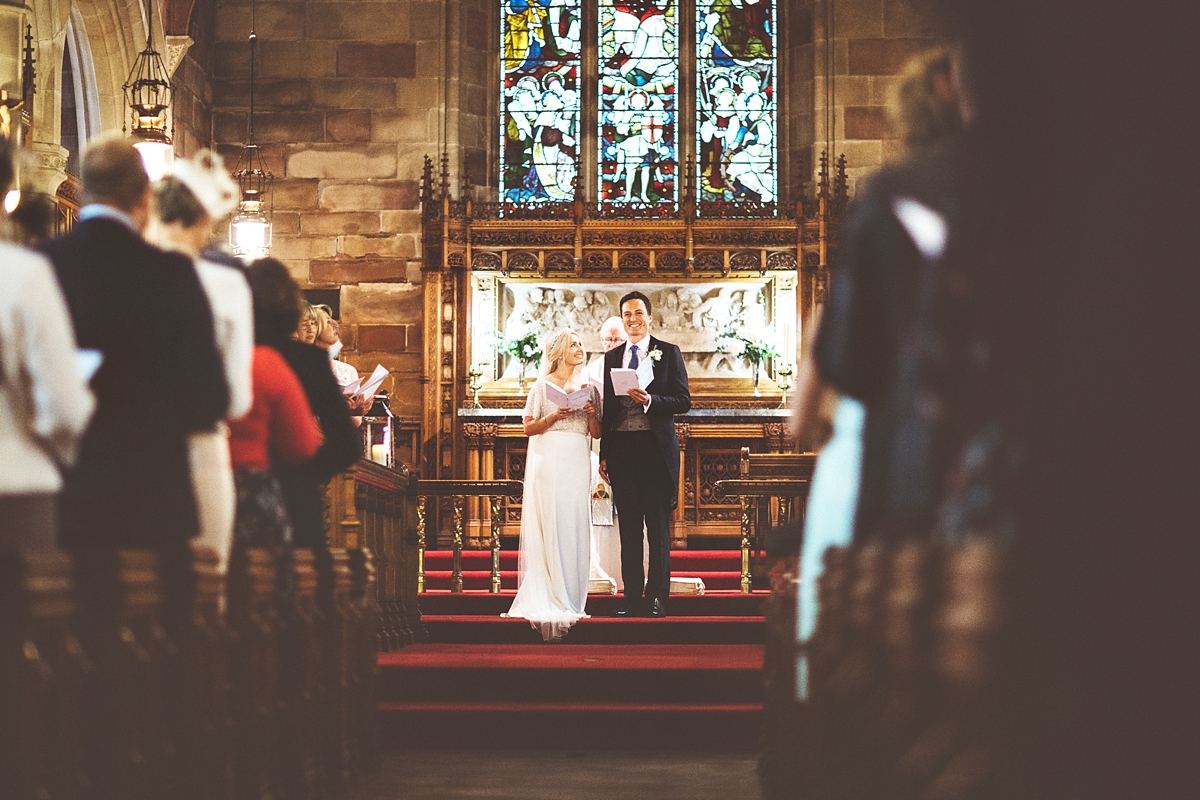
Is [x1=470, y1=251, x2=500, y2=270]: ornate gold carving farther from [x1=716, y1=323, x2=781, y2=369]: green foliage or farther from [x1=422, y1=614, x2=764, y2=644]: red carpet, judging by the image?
[x1=422, y1=614, x2=764, y2=644]: red carpet

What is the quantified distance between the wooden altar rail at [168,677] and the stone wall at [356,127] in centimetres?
833

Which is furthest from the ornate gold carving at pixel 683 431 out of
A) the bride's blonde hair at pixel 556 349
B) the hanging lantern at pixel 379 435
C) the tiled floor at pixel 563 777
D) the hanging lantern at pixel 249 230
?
the tiled floor at pixel 563 777

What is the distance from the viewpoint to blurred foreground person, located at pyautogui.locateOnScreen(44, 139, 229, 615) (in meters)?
2.81

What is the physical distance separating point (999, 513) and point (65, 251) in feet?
6.86

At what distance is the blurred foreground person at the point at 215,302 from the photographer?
9.96 ft

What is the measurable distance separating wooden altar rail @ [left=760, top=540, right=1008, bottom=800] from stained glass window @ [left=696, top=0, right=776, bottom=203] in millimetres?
10081

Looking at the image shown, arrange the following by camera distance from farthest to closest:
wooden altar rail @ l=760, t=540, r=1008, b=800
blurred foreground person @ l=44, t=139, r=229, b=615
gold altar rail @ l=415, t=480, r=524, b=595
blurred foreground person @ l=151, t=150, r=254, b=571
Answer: gold altar rail @ l=415, t=480, r=524, b=595 < blurred foreground person @ l=151, t=150, r=254, b=571 < blurred foreground person @ l=44, t=139, r=229, b=615 < wooden altar rail @ l=760, t=540, r=1008, b=800

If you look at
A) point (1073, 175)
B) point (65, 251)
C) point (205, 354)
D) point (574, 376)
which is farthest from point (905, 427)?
point (574, 376)

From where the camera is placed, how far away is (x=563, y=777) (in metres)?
4.41

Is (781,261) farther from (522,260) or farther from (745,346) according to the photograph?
(522,260)

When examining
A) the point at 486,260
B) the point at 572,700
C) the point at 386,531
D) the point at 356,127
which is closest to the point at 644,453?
the point at 386,531

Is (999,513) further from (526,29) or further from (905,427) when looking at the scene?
(526,29)

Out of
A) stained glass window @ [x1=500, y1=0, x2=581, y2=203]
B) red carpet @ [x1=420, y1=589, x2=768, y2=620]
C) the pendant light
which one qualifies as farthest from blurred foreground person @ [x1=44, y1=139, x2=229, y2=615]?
stained glass window @ [x1=500, y1=0, x2=581, y2=203]

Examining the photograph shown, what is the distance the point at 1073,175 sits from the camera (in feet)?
5.15
